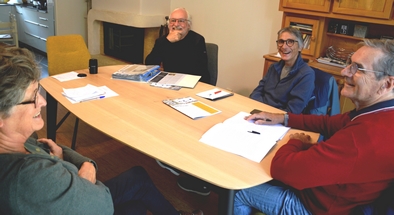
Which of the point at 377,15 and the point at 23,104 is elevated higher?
the point at 377,15

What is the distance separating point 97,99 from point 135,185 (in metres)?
0.74

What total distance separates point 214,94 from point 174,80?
Result: 407 millimetres

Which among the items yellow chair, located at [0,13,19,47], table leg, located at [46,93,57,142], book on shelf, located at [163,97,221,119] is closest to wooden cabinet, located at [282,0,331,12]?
book on shelf, located at [163,97,221,119]

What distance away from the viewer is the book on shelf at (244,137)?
1469 mm

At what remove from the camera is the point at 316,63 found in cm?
309

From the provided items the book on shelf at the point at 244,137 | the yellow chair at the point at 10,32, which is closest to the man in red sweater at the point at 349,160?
the book on shelf at the point at 244,137

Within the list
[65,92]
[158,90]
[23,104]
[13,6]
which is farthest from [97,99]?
[13,6]

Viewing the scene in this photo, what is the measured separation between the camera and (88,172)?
134 cm

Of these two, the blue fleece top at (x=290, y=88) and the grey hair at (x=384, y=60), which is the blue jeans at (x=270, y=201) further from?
the blue fleece top at (x=290, y=88)

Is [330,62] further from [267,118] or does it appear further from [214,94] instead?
[267,118]

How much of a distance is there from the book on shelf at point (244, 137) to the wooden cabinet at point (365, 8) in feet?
5.27

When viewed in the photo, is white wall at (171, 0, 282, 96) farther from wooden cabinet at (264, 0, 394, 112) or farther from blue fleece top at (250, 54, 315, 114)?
blue fleece top at (250, 54, 315, 114)

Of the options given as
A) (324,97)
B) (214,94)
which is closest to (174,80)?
(214,94)

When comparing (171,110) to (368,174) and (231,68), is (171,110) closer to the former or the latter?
(368,174)
